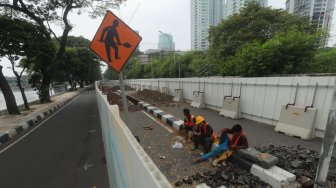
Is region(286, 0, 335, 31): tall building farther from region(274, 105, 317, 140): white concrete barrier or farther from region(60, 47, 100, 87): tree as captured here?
region(60, 47, 100, 87): tree

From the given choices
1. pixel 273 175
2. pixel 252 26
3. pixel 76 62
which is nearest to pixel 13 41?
pixel 273 175

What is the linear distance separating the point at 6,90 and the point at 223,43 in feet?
55.0

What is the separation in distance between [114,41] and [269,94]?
17.0 feet

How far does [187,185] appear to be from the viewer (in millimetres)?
3449

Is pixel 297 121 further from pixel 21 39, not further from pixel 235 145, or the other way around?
pixel 21 39

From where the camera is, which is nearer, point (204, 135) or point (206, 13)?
point (204, 135)

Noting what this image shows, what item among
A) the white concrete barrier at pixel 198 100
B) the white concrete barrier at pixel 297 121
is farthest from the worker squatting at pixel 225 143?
the white concrete barrier at pixel 198 100

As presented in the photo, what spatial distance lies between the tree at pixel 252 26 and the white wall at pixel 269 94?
8255mm

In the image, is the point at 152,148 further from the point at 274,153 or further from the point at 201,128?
the point at 274,153

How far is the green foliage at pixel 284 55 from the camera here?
9484mm

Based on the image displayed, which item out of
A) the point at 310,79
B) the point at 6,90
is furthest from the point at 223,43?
the point at 6,90

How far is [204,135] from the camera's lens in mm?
4664

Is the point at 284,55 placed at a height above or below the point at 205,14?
below

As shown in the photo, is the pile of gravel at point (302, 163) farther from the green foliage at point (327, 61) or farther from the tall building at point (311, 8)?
the tall building at point (311, 8)
